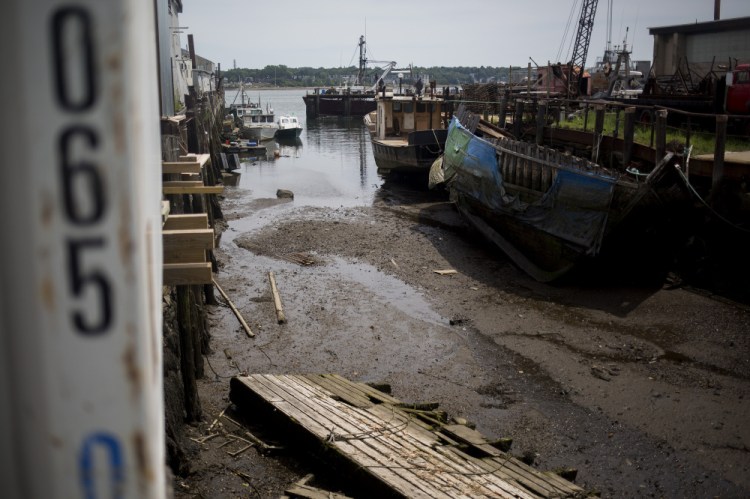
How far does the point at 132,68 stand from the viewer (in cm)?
128

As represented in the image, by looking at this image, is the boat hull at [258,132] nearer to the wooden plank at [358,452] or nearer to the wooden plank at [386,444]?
the wooden plank at [358,452]

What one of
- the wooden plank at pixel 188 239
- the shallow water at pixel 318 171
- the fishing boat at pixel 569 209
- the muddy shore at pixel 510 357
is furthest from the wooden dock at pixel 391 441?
the shallow water at pixel 318 171

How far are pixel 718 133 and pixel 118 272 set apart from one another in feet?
50.4

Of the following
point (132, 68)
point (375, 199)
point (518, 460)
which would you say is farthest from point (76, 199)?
point (375, 199)

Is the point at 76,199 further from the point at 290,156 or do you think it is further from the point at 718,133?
the point at 290,156

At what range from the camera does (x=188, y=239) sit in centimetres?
501

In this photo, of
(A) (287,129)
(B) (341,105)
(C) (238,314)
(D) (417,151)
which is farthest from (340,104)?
(C) (238,314)

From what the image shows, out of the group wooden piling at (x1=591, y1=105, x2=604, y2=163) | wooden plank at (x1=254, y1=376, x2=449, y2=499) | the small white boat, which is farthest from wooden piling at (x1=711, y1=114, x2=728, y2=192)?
the small white boat

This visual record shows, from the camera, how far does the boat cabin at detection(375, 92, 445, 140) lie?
3341 centimetres

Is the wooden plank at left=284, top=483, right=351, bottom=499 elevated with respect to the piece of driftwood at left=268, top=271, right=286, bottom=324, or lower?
elevated

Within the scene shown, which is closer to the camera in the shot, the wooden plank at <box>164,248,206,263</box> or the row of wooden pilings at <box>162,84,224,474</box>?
the wooden plank at <box>164,248,206,263</box>

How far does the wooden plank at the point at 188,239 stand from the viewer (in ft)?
16.3

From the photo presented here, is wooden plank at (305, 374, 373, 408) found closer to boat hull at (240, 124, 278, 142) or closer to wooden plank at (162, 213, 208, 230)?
wooden plank at (162, 213, 208, 230)

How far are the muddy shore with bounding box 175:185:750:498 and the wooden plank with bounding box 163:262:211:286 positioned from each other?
112 inches
